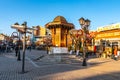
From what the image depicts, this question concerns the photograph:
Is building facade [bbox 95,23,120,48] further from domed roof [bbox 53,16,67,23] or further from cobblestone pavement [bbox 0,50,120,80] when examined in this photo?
cobblestone pavement [bbox 0,50,120,80]

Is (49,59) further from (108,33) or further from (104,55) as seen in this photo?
(108,33)

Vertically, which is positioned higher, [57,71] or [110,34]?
[110,34]

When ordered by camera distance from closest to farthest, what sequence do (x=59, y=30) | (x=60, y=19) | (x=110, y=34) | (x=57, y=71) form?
(x=57, y=71) < (x=59, y=30) < (x=60, y=19) < (x=110, y=34)

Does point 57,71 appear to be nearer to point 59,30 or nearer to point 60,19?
point 59,30

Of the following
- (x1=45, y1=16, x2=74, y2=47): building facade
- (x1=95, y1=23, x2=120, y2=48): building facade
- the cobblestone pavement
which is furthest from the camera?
(x1=95, y1=23, x2=120, y2=48): building facade

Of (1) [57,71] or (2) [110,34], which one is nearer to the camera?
(1) [57,71]

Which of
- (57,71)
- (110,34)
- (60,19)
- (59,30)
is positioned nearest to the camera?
(57,71)

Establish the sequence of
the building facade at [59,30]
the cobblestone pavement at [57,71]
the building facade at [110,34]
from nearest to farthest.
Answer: the cobblestone pavement at [57,71], the building facade at [59,30], the building facade at [110,34]

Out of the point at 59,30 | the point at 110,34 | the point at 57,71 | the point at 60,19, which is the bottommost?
the point at 57,71

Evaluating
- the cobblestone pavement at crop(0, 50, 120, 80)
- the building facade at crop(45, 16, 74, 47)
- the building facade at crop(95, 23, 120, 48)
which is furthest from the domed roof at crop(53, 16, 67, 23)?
the building facade at crop(95, 23, 120, 48)

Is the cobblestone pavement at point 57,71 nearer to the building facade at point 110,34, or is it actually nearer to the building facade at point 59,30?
the building facade at point 59,30

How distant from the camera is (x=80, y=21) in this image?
20.5 meters

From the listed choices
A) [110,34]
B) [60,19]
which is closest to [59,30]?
[60,19]

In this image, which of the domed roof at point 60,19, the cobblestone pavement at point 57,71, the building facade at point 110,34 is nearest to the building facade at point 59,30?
the domed roof at point 60,19
